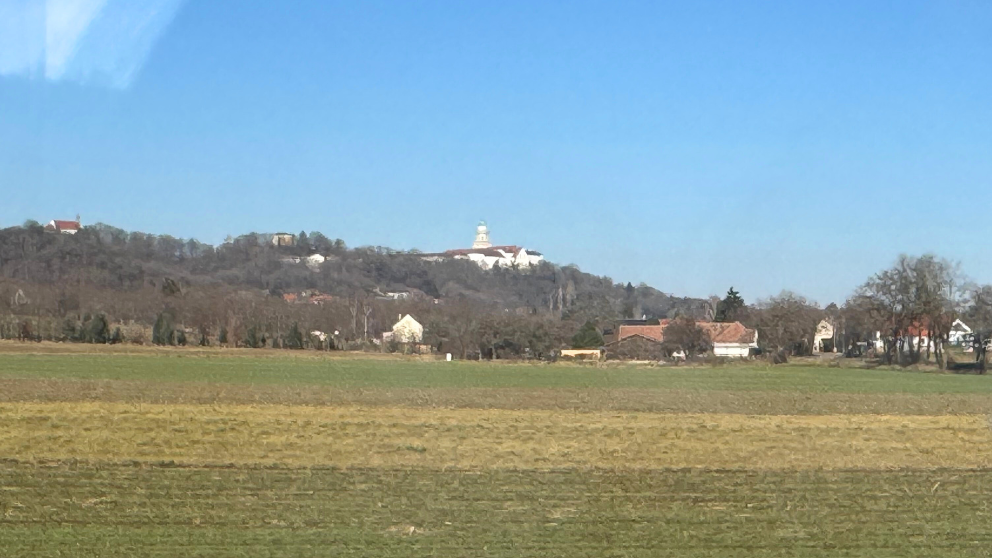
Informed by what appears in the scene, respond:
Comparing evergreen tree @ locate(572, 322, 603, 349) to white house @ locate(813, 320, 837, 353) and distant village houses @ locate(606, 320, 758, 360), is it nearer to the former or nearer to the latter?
distant village houses @ locate(606, 320, 758, 360)

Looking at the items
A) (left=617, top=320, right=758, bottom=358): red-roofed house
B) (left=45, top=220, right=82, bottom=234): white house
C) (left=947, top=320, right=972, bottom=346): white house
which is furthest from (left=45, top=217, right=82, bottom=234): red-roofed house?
(left=947, top=320, right=972, bottom=346): white house

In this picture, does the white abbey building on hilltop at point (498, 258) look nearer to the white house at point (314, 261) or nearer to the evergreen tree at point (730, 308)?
the white house at point (314, 261)

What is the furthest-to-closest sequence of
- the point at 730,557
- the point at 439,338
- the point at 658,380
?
1. the point at 439,338
2. the point at 658,380
3. the point at 730,557

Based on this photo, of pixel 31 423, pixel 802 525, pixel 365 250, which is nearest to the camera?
pixel 802 525

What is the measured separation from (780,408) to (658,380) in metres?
13.4

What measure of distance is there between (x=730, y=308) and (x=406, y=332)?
102ft

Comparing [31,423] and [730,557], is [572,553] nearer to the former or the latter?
[730,557]

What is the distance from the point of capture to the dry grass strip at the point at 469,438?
18875 mm

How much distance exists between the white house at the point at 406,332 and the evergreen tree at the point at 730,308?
90.1 ft

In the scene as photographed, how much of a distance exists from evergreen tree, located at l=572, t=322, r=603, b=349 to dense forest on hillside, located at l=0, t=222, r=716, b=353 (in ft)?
1.58

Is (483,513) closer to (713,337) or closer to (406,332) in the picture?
(406,332)

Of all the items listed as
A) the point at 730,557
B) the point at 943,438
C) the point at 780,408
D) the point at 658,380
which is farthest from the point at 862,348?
the point at 730,557

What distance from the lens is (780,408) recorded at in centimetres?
3281

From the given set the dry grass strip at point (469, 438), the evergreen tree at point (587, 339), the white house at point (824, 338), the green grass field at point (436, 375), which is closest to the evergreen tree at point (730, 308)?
the white house at point (824, 338)
